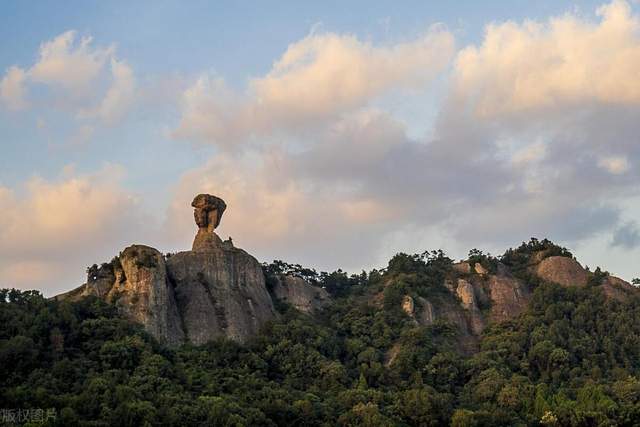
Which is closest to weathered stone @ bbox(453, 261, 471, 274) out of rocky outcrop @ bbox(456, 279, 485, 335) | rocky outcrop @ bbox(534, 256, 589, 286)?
rocky outcrop @ bbox(456, 279, 485, 335)

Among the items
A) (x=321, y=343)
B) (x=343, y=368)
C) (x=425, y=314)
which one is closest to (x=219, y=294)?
(x=321, y=343)

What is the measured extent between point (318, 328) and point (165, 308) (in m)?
14.1

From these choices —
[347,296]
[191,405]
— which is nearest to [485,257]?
[347,296]

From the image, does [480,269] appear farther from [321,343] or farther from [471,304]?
[321,343]

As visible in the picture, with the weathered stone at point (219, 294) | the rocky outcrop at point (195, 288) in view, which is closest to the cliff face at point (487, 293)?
the weathered stone at point (219, 294)

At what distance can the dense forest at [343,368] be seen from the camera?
71.8m

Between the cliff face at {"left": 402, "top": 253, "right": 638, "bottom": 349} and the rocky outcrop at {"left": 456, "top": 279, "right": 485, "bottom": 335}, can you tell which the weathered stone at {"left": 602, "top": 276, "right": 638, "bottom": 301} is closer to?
the cliff face at {"left": 402, "top": 253, "right": 638, "bottom": 349}

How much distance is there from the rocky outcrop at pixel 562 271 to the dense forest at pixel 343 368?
2119 mm

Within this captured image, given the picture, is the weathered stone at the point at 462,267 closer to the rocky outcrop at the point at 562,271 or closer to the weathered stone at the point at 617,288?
the rocky outcrop at the point at 562,271

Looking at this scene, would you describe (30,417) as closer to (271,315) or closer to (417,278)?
(271,315)

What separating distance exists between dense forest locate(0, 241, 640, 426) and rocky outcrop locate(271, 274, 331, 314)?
1.72 m

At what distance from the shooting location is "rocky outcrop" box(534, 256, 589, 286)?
337 ft

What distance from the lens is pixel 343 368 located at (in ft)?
277

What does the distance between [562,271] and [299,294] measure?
26966 mm
